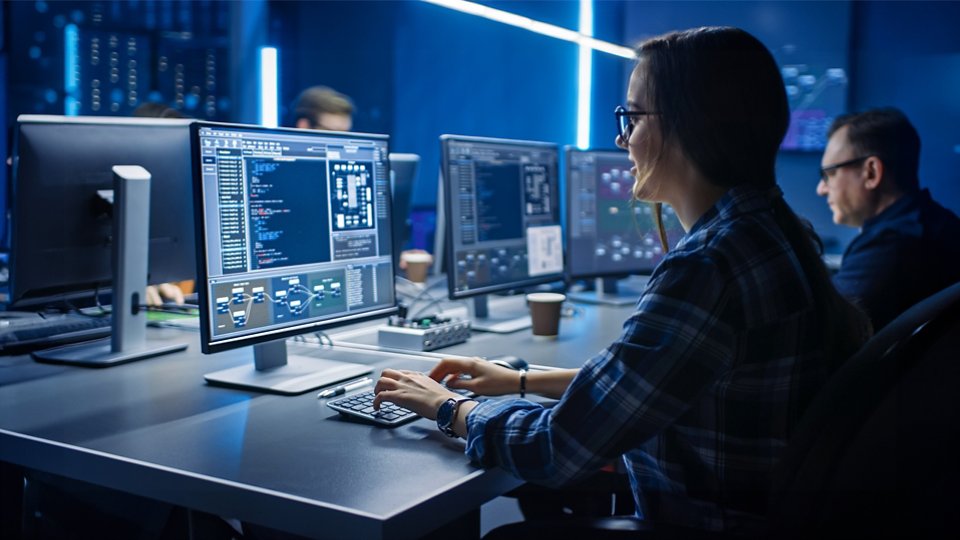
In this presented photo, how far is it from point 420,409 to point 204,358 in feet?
2.47

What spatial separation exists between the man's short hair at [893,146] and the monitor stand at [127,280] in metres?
1.97

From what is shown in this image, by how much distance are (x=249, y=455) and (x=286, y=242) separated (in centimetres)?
52

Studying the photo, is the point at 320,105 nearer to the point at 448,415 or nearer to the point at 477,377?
the point at 477,377

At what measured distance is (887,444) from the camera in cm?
88

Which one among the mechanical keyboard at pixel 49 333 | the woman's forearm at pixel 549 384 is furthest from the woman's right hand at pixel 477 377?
the mechanical keyboard at pixel 49 333

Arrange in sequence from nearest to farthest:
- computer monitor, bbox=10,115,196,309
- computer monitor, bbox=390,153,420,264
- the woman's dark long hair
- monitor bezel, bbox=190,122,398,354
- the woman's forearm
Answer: the woman's dark long hair < monitor bezel, bbox=190,122,398,354 < the woman's forearm < computer monitor, bbox=10,115,196,309 < computer monitor, bbox=390,153,420,264

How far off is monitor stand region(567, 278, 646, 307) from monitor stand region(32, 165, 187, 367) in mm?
1466

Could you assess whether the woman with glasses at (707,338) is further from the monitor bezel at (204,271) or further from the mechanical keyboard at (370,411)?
the monitor bezel at (204,271)

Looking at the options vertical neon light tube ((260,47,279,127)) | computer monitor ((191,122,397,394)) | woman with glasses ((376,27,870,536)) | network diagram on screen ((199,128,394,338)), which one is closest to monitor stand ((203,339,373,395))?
computer monitor ((191,122,397,394))

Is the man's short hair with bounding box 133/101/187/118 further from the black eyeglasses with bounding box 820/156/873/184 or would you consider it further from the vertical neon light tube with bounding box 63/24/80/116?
the black eyeglasses with bounding box 820/156/873/184

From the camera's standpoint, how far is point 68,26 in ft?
15.5

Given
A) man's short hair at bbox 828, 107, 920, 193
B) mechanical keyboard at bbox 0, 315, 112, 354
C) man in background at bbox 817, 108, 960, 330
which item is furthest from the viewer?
man's short hair at bbox 828, 107, 920, 193

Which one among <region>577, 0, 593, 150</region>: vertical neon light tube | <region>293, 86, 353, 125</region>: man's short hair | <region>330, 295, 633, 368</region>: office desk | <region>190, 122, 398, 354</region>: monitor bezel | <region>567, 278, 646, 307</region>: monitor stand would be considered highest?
<region>577, 0, 593, 150</region>: vertical neon light tube

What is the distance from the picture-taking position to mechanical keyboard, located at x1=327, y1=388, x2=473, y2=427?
1406mm
